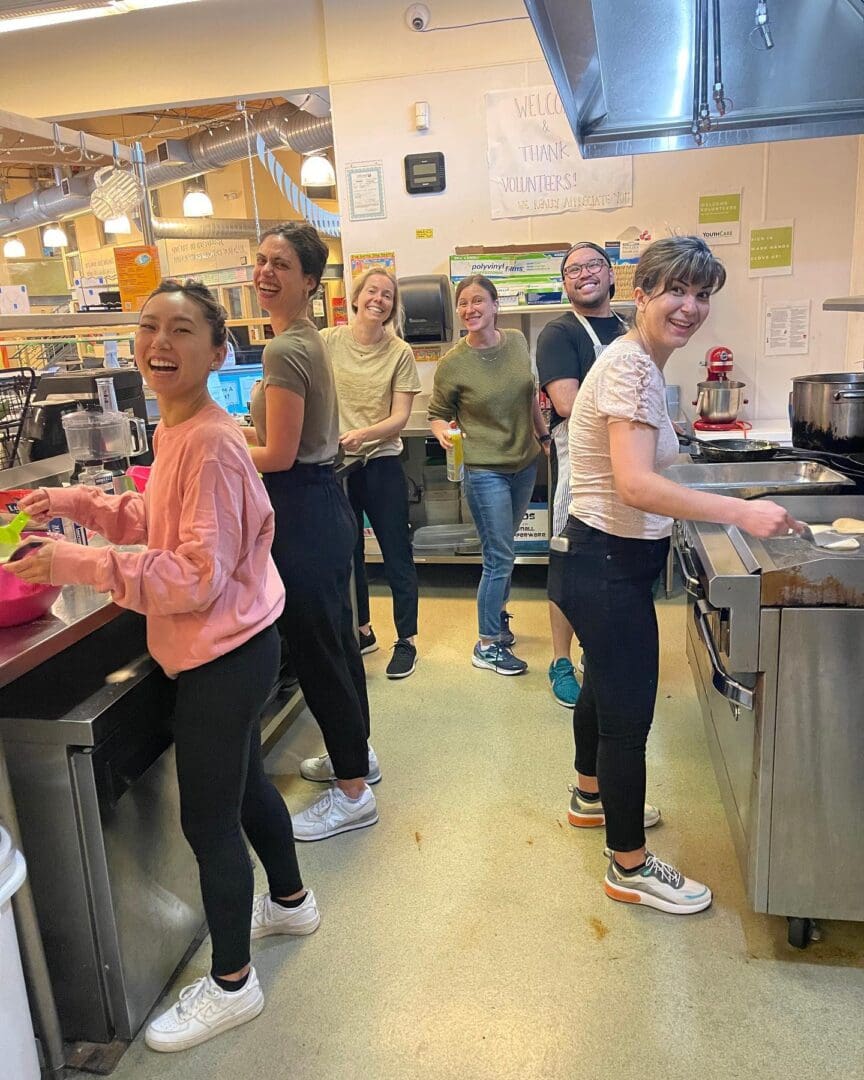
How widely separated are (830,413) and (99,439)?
6.61 ft

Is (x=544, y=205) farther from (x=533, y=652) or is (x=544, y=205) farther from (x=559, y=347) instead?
(x=533, y=652)

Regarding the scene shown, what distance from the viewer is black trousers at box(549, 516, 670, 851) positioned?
1646 millimetres

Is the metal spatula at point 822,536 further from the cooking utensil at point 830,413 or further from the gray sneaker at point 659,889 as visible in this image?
the gray sneaker at point 659,889

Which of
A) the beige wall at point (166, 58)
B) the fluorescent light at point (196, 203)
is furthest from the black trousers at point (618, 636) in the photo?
the fluorescent light at point (196, 203)

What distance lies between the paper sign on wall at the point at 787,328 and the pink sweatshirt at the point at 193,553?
3.25 meters

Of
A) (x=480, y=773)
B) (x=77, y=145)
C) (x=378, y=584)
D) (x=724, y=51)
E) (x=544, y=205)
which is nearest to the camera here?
(x=724, y=51)

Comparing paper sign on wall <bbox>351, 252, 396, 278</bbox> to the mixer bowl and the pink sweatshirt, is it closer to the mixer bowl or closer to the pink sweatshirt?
the mixer bowl

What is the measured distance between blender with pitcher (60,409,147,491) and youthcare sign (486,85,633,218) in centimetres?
248

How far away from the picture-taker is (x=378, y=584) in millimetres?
4234

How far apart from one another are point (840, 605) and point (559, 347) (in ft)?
4.30

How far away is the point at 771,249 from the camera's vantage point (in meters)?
3.81

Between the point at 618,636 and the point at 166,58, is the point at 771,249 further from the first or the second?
the point at 166,58

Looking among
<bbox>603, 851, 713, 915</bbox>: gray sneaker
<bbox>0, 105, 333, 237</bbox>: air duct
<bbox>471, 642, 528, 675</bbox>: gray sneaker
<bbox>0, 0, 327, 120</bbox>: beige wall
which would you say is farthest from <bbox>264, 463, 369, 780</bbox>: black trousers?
<bbox>0, 105, 333, 237</bbox>: air duct

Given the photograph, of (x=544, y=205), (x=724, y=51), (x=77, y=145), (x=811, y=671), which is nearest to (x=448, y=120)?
(x=544, y=205)
